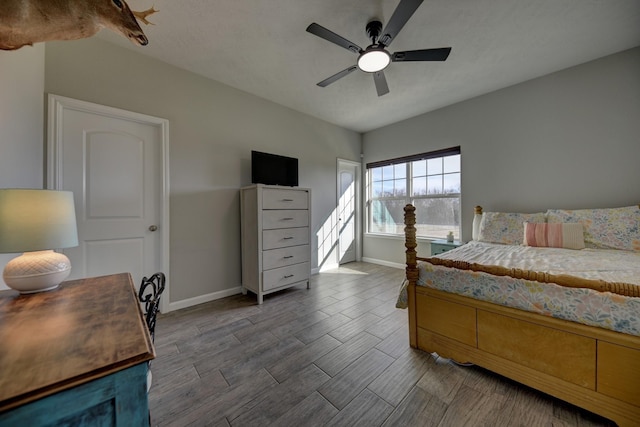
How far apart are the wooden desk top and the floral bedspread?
173cm

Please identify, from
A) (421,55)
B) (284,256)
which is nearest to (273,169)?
(284,256)

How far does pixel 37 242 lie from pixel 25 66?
1415mm

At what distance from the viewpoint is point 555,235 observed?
243cm

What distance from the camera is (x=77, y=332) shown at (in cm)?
76

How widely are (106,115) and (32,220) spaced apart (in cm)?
164

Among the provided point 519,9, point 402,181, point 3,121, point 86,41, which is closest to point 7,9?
point 3,121

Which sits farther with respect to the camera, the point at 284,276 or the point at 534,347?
the point at 284,276

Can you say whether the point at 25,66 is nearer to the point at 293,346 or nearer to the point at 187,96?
the point at 187,96

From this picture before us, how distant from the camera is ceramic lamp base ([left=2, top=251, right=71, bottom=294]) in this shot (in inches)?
42.2

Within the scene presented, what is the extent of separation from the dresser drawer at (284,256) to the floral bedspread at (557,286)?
1.53 m

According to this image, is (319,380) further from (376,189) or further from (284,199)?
(376,189)

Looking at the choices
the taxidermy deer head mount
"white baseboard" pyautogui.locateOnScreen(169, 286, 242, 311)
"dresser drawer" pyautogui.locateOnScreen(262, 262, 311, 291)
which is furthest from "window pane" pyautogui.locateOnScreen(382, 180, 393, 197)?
the taxidermy deer head mount

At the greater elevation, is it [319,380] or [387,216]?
[387,216]

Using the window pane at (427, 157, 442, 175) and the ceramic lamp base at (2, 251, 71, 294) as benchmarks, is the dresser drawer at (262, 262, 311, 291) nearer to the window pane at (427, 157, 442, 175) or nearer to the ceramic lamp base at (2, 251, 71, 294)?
the ceramic lamp base at (2, 251, 71, 294)
